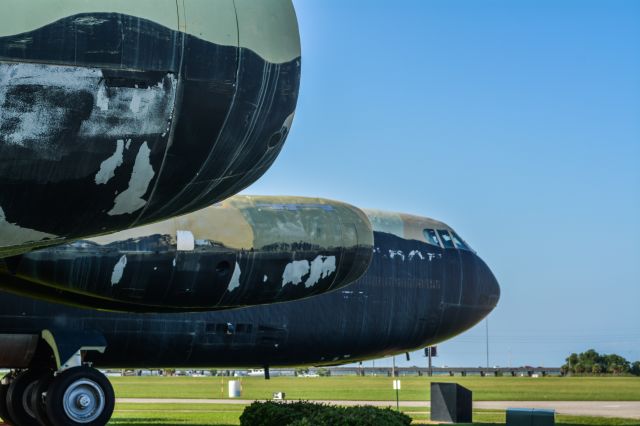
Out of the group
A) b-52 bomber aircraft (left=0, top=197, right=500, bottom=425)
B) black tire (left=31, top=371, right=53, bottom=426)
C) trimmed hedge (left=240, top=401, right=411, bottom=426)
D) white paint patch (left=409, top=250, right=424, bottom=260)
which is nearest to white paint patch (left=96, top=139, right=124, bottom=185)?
trimmed hedge (left=240, top=401, right=411, bottom=426)

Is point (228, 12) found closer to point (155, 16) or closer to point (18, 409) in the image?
point (155, 16)

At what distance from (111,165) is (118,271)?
→ 29.3ft

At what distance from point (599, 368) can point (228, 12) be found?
134670 mm

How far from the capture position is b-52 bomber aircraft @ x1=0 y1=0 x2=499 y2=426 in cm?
426

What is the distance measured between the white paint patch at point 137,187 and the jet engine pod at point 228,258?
7.16 metres

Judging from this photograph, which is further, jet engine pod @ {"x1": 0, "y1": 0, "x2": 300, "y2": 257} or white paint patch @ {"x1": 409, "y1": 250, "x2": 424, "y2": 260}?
white paint patch @ {"x1": 409, "y1": 250, "x2": 424, "y2": 260}

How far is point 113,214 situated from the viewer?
4.66 metres

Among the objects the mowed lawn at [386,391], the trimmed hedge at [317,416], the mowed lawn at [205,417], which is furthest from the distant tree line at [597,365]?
the trimmed hedge at [317,416]

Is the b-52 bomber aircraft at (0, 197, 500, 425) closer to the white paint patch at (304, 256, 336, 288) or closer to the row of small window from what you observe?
the row of small window

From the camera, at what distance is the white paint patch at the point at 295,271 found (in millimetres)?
13242

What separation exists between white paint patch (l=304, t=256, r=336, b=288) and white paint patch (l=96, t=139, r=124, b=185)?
8.91 metres

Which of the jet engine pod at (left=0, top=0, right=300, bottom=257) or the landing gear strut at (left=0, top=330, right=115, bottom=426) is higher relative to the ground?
the jet engine pod at (left=0, top=0, right=300, bottom=257)

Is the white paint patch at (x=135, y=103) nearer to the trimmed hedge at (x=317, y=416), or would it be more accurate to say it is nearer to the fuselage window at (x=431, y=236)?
the trimmed hedge at (x=317, y=416)

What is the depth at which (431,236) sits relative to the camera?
2520 centimetres
